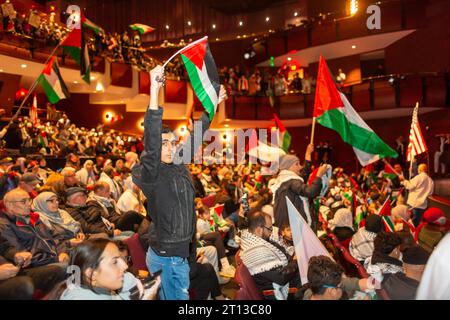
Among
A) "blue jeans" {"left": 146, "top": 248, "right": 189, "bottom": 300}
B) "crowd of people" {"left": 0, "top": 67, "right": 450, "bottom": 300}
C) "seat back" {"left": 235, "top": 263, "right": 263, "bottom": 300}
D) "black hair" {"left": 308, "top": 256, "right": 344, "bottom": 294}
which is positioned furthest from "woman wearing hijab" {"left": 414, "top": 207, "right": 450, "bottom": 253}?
"blue jeans" {"left": 146, "top": 248, "right": 189, "bottom": 300}

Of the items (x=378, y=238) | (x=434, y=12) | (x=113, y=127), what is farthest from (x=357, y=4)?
(x=378, y=238)

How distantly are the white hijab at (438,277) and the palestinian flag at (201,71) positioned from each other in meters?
2.62

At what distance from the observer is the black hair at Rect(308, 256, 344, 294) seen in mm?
2596

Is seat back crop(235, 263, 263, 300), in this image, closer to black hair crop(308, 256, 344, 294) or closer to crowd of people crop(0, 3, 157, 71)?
black hair crop(308, 256, 344, 294)

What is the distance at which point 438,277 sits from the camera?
4.38 feet

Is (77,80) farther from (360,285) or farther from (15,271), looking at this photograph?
(360,285)

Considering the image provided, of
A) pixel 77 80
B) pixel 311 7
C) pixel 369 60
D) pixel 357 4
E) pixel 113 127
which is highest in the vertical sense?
pixel 311 7

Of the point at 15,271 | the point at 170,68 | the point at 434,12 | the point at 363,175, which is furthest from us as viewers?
the point at 170,68

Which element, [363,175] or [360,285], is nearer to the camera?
[360,285]

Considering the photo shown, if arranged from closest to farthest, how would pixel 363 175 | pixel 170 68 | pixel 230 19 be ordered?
pixel 363 175
pixel 170 68
pixel 230 19

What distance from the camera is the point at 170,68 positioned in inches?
782

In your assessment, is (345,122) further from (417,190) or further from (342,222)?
(417,190)

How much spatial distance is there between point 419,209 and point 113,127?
16.5 metres

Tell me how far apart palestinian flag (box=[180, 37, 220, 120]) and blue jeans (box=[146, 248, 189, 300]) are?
1446 millimetres
